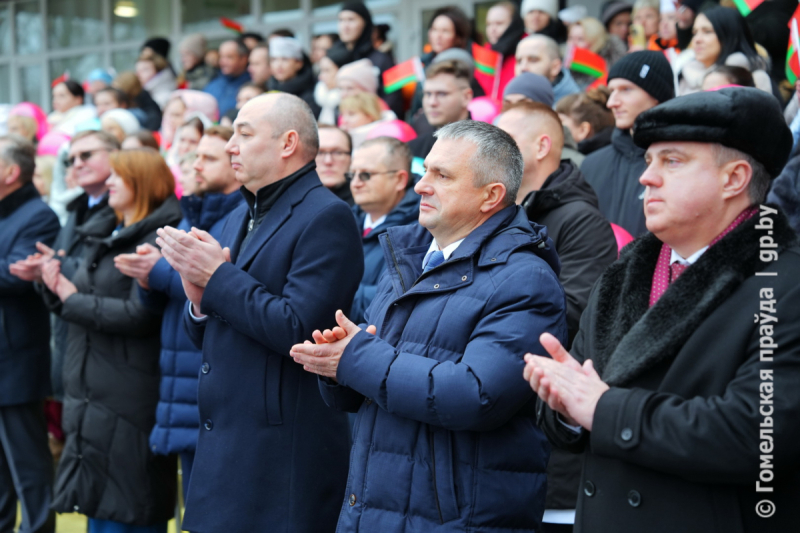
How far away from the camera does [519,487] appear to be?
2.49 meters

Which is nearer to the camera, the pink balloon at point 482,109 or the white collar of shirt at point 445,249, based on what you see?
the white collar of shirt at point 445,249

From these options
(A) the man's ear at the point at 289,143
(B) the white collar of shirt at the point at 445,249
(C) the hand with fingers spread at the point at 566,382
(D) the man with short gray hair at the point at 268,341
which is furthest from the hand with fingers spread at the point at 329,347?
(A) the man's ear at the point at 289,143

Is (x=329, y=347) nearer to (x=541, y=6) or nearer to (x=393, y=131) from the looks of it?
(x=393, y=131)

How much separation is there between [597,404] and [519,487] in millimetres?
548

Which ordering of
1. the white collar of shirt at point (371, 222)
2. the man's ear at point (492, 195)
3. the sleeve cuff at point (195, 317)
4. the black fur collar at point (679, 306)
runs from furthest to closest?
the white collar of shirt at point (371, 222) → the sleeve cuff at point (195, 317) → the man's ear at point (492, 195) → the black fur collar at point (679, 306)

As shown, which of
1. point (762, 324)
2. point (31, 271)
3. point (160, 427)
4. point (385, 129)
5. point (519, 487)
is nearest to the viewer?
point (762, 324)

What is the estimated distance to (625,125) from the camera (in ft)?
15.6

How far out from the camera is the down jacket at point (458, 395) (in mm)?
2395

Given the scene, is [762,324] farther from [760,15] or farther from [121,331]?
[760,15]

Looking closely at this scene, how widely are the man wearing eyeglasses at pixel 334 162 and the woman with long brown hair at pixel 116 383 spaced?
104 cm

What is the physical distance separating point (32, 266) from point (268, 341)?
92.7 inches

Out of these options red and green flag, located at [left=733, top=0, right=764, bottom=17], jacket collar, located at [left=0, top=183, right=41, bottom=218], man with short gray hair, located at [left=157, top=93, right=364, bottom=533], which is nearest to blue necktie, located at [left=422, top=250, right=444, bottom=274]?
man with short gray hair, located at [left=157, top=93, right=364, bottom=533]

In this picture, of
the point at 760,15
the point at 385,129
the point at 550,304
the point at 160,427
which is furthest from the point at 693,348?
the point at 760,15

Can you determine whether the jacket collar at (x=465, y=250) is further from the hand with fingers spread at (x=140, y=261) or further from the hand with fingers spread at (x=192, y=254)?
the hand with fingers spread at (x=140, y=261)
